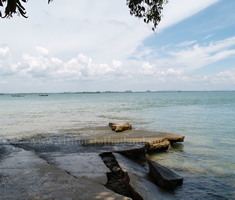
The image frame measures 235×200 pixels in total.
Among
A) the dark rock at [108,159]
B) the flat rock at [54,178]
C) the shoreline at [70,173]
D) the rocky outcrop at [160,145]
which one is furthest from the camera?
the rocky outcrop at [160,145]

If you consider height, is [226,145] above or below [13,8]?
below

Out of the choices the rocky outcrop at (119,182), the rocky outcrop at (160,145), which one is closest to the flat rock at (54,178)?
the rocky outcrop at (119,182)

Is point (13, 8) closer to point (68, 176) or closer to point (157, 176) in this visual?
point (68, 176)

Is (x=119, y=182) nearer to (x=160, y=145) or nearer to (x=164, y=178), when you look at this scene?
(x=164, y=178)

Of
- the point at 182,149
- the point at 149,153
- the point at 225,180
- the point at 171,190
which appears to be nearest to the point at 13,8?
the point at 171,190

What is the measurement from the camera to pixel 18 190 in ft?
11.2

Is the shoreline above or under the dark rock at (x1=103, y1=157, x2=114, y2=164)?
above

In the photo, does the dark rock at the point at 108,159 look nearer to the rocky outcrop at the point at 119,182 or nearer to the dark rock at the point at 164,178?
the rocky outcrop at the point at 119,182

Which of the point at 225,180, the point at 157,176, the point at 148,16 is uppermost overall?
the point at 148,16

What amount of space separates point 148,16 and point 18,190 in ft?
19.6

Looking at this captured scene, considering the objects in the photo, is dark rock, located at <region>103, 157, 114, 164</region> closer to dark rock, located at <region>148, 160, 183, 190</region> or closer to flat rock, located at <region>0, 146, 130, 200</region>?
flat rock, located at <region>0, 146, 130, 200</region>

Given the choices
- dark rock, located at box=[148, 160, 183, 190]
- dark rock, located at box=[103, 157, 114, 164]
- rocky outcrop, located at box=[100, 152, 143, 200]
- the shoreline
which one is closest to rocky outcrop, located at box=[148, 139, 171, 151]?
the shoreline

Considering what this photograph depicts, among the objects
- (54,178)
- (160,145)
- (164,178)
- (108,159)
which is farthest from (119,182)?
(160,145)

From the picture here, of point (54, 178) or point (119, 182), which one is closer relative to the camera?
point (54, 178)
